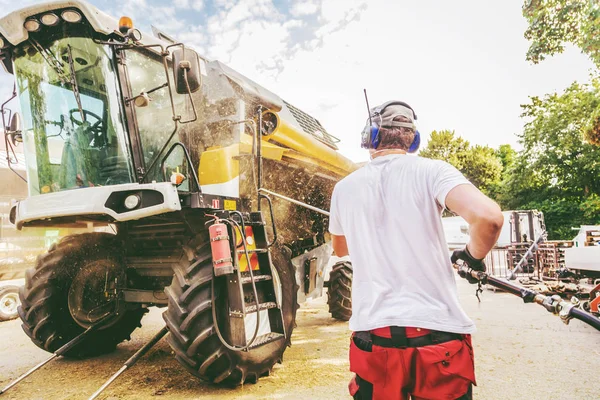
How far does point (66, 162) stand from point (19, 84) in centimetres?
95

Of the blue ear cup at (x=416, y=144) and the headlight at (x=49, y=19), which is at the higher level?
the headlight at (x=49, y=19)

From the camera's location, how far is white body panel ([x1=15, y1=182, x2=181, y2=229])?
332cm

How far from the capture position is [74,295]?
4.61 metres

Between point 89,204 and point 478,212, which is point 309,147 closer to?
point 89,204

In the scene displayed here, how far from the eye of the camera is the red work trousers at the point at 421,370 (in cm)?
152

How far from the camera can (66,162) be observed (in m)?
3.89

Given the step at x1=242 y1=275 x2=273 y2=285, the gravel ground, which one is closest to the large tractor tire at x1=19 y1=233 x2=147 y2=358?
the gravel ground

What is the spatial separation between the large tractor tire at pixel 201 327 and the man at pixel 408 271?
191 cm

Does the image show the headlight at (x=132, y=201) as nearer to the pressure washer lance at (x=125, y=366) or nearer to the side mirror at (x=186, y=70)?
the side mirror at (x=186, y=70)

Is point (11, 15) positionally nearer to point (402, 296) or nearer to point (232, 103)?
point (232, 103)

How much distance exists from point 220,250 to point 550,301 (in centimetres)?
227

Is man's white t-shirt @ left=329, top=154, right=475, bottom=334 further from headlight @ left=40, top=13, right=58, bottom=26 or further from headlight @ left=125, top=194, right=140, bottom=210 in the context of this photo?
headlight @ left=40, top=13, right=58, bottom=26

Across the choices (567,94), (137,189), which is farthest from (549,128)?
(137,189)

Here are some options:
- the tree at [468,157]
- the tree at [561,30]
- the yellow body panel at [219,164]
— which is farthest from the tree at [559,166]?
the yellow body panel at [219,164]
